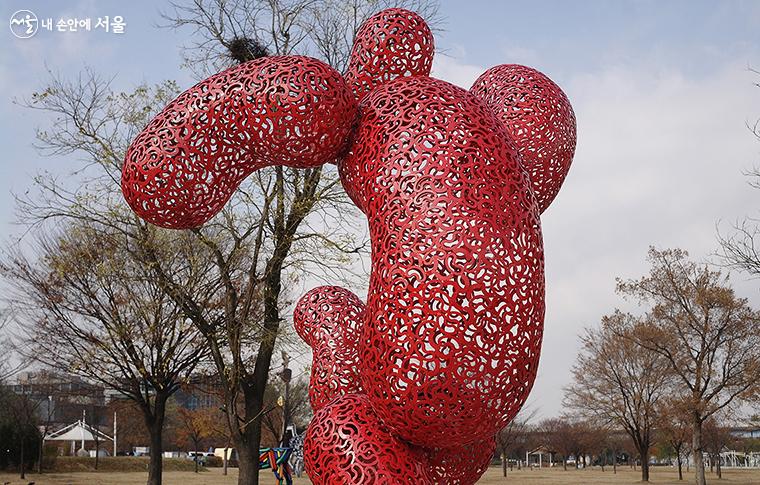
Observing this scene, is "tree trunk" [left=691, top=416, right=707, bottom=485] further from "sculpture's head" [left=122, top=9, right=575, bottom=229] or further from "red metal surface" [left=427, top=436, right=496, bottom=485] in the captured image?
"sculpture's head" [left=122, top=9, right=575, bottom=229]

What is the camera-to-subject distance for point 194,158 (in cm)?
416

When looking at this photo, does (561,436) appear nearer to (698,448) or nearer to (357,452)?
(698,448)

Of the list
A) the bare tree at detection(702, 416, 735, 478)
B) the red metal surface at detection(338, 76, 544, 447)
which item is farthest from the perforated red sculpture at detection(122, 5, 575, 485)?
the bare tree at detection(702, 416, 735, 478)

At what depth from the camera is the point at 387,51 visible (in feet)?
15.2

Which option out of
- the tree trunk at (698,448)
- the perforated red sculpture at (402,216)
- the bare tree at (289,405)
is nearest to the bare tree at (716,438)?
the tree trunk at (698,448)

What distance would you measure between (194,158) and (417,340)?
1.61m

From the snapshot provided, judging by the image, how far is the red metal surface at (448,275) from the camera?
368cm

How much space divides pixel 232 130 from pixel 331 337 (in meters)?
1.53

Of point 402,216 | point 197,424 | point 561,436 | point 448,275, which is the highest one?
point 402,216

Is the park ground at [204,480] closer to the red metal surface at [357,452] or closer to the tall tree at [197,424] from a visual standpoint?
the tall tree at [197,424]

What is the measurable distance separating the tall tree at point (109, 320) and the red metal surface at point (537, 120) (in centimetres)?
1017

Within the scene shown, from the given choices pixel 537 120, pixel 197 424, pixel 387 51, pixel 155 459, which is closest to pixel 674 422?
pixel 155 459

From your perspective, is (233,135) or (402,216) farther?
(233,135)

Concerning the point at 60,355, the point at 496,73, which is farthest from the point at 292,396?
the point at 496,73
